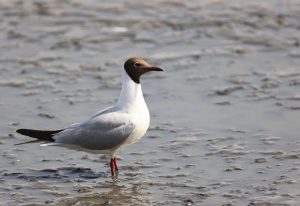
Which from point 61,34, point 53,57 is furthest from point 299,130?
point 61,34

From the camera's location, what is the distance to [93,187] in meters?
8.76

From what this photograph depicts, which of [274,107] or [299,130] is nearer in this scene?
[299,130]

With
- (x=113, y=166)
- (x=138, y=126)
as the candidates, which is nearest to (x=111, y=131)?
(x=138, y=126)

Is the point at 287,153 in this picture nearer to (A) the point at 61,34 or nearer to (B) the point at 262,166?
(B) the point at 262,166

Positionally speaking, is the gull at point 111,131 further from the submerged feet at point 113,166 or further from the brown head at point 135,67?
the brown head at point 135,67

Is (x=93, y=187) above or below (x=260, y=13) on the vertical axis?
below

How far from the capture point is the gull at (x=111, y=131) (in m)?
9.00

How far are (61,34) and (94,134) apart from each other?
5.41m

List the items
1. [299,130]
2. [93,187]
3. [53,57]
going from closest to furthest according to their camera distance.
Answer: [93,187] → [299,130] → [53,57]

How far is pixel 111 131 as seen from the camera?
9008 millimetres

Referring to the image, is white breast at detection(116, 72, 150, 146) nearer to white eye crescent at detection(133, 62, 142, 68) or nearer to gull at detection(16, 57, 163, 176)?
gull at detection(16, 57, 163, 176)

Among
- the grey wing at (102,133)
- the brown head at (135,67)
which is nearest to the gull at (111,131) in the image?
the grey wing at (102,133)

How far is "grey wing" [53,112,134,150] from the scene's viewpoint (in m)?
8.98

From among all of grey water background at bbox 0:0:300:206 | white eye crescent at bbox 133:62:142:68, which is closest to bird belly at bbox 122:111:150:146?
grey water background at bbox 0:0:300:206
